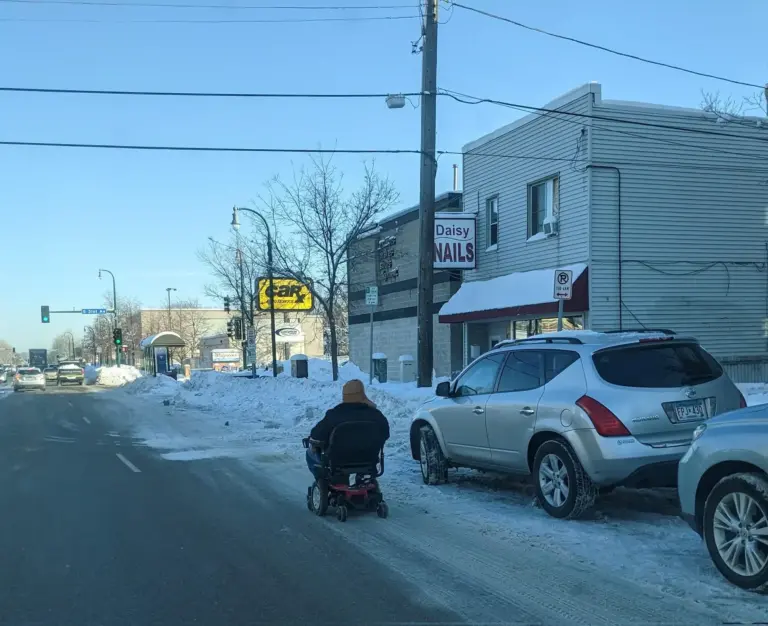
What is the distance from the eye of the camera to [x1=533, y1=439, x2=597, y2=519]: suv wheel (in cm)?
713

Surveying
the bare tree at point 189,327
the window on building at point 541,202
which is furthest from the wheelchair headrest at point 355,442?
the bare tree at point 189,327

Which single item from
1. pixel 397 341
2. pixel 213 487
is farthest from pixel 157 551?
pixel 397 341

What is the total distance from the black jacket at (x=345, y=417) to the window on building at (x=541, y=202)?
12963 millimetres

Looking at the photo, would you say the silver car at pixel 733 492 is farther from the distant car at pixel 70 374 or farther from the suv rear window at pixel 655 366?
the distant car at pixel 70 374

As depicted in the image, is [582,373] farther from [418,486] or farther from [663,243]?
[663,243]

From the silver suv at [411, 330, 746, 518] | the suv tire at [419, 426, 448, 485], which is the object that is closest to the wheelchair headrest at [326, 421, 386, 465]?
the silver suv at [411, 330, 746, 518]

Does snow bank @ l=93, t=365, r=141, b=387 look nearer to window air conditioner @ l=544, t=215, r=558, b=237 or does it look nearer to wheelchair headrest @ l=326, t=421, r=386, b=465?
window air conditioner @ l=544, t=215, r=558, b=237

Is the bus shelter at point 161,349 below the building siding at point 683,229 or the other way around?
below

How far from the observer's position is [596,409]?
7008mm

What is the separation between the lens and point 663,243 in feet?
61.0

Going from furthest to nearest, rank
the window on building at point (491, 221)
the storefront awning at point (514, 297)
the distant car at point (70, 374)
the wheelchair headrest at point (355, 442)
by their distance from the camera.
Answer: the distant car at point (70, 374) < the window on building at point (491, 221) < the storefront awning at point (514, 297) < the wheelchair headrest at point (355, 442)

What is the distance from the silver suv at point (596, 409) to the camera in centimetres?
693

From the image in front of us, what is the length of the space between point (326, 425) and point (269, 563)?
→ 176 centimetres

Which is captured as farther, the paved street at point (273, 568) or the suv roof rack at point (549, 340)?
the suv roof rack at point (549, 340)
